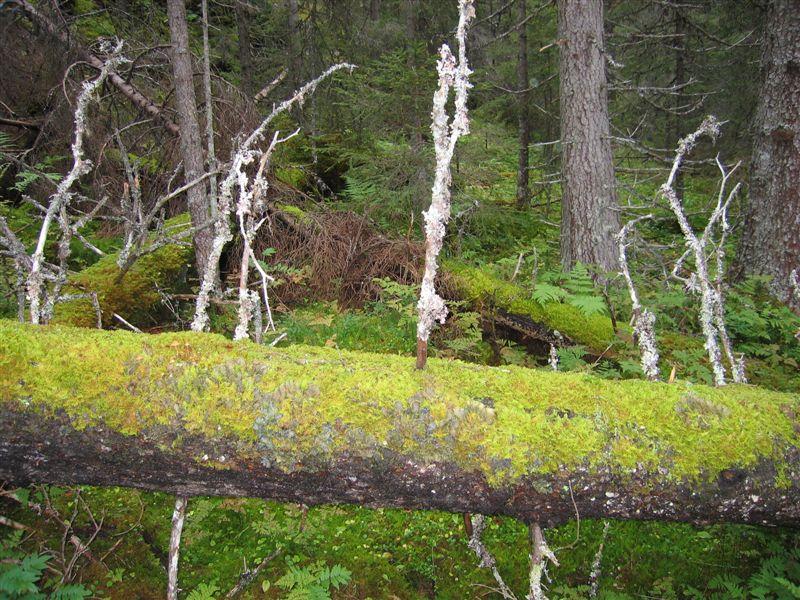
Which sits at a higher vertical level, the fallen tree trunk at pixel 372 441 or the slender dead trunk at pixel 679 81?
the slender dead trunk at pixel 679 81

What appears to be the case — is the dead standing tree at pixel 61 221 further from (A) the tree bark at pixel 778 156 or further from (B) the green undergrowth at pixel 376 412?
(A) the tree bark at pixel 778 156

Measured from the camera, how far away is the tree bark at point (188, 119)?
545 cm

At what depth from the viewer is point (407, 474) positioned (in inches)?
80.9

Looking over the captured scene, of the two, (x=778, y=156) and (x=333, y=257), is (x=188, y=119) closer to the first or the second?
(x=333, y=257)

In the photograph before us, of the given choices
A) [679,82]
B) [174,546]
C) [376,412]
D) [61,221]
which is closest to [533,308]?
[376,412]

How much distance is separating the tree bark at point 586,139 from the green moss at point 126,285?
18.6 ft

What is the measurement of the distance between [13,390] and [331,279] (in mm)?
5381

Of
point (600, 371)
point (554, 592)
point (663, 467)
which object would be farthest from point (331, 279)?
point (663, 467)

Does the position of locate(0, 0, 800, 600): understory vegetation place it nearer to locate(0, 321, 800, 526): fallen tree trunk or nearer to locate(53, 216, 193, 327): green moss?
locate(53, 216, 193, 327): green moss

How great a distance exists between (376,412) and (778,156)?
265 inches

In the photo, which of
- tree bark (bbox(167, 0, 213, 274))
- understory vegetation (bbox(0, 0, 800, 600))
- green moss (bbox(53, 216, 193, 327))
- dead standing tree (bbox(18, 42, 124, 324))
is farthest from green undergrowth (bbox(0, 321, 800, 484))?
tree bark (bbox(167, 0, 213, 274))

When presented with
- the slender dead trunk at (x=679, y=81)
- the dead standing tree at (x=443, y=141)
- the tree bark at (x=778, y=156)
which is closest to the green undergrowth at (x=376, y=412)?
the dead standing tree at (x=443, y=141)

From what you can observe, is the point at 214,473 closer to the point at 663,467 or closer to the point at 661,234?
the point at 663,467

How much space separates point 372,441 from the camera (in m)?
2.03
